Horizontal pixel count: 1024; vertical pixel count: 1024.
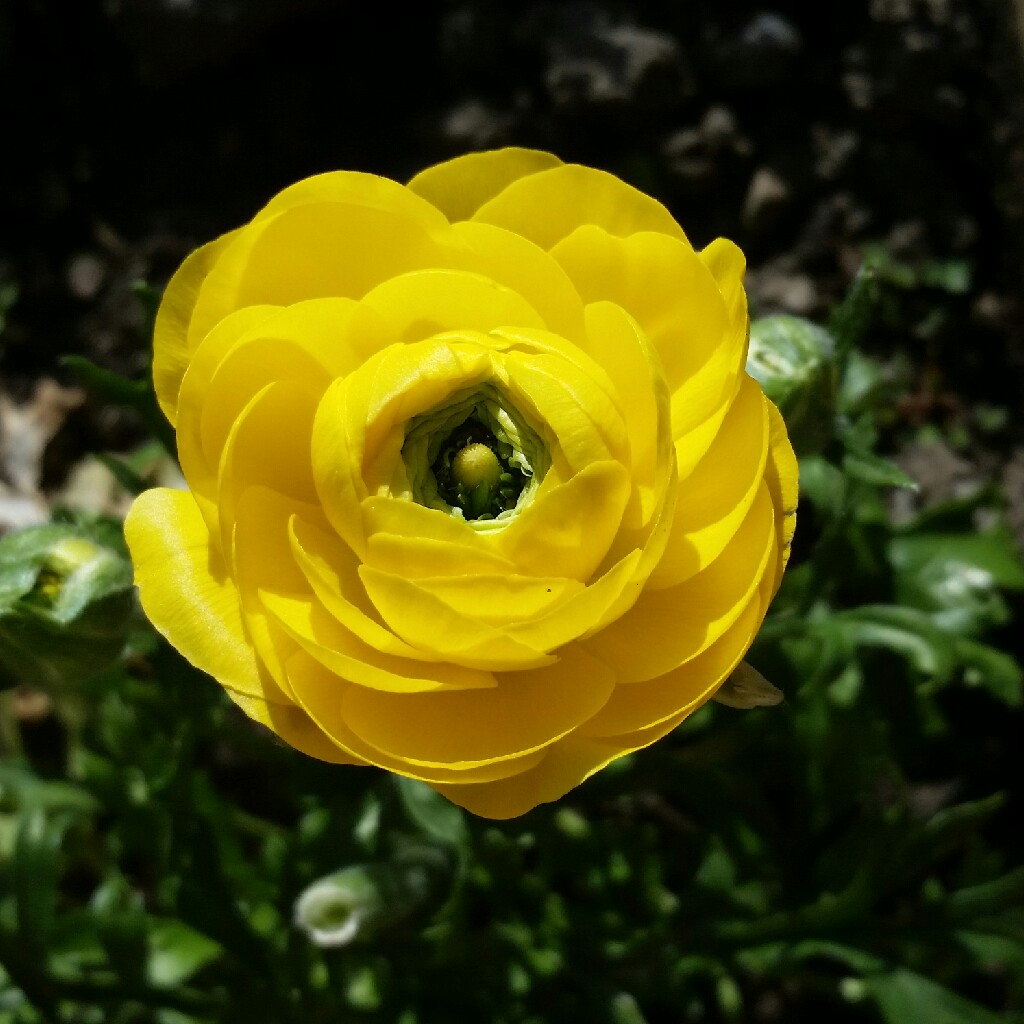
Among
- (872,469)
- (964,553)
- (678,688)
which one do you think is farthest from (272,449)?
(964,553)

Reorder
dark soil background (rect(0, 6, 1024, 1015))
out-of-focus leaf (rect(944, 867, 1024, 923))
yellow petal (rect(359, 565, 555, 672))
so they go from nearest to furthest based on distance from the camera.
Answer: yellow petal (rect(359, 565, 555, 672))
out-of-focus leaf (rect(944, 867, 1024, 923))
dark soil background (rect(0, 6, 1024, 1015))

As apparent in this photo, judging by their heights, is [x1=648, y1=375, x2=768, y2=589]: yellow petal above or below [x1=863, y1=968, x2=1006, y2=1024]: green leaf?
above

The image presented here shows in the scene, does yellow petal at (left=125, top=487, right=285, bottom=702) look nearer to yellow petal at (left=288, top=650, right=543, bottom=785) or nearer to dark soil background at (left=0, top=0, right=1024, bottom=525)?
yellow petal at (left=288, top=650, right=543, bottom=785)

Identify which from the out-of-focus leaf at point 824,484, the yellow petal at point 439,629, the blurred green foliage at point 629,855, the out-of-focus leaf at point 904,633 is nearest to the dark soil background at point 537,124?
the blurred green foliage at point 629,855

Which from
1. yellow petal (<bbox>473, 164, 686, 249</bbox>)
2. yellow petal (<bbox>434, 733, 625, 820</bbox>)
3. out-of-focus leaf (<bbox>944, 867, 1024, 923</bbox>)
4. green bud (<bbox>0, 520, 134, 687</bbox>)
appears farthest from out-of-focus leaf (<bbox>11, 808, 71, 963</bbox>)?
out-of-focus leaf (<bbox>944, 867, 1024, 923</bbox>)

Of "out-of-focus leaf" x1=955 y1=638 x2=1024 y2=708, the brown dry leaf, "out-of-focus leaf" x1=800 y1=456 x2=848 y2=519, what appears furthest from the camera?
the brown dry leaf

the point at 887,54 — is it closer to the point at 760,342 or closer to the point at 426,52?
the point at 426,52

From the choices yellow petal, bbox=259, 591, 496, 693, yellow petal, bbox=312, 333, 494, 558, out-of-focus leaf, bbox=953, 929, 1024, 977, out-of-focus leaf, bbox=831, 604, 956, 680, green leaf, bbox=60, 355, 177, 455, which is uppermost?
yellow petal, bbox=312, 333, 494, 558

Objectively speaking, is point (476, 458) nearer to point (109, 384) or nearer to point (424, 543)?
point (424, 543)
